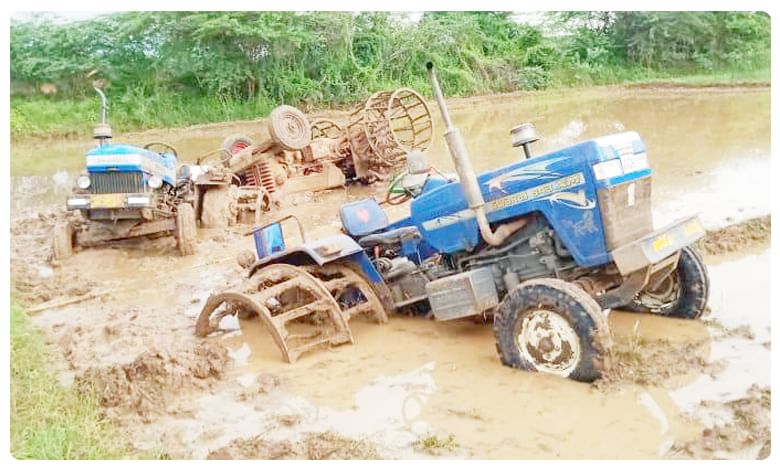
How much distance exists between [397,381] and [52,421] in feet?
5.83

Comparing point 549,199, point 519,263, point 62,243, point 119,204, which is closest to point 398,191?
point 519,263

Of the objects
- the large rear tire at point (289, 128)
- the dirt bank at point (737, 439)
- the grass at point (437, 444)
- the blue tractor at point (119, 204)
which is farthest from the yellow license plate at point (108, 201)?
the dirt bank at point (737, 439)

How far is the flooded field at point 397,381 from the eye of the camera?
3236 mm

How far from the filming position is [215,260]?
7.29m

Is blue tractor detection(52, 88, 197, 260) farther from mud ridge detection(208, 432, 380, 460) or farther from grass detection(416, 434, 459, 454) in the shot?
grass detection(416, 434, 459, 454)

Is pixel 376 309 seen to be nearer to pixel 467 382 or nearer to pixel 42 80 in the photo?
pixel 467 382

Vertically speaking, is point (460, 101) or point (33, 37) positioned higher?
point (460, 101)

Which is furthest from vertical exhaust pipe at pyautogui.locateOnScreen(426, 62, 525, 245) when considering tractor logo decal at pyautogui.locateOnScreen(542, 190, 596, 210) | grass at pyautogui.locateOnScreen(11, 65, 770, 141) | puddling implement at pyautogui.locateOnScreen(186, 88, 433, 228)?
puddling implement at pyautogui.locateOnScreen(186, 88, 433, 228)

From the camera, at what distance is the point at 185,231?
24.7ft

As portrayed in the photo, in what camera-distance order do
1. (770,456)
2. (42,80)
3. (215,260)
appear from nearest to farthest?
(770,456)
(42,80)
(215,260)

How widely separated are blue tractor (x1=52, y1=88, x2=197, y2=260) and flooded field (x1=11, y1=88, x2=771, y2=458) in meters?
0.52

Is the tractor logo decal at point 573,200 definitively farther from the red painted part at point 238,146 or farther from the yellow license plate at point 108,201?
the red painted part at point 238,146
